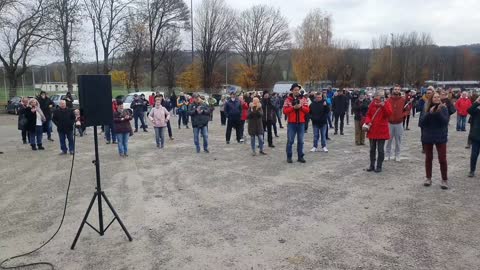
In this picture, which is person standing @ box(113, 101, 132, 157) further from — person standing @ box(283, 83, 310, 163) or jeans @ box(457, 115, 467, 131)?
jeans @ box(457, 115, 467, 131)

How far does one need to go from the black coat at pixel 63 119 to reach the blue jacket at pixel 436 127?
9.78 meters

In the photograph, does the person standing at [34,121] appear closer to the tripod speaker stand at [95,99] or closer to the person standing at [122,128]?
the person standing at [122,128]

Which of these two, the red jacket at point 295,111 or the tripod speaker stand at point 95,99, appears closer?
the tripod speaker stand at point 95,99

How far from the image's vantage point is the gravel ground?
15.1ft

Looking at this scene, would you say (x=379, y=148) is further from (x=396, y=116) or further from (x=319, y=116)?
(x=319, y=116)

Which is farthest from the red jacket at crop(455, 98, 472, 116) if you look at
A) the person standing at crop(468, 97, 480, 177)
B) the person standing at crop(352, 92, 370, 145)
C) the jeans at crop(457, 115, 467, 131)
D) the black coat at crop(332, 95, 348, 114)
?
the person standing at crop(468, 97, 480, 177)

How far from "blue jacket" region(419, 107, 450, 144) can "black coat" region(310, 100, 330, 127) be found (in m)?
4.40

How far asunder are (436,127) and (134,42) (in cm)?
4163

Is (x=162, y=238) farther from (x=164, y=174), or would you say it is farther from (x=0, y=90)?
(x=0, y=90)

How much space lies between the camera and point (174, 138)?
15664 mm

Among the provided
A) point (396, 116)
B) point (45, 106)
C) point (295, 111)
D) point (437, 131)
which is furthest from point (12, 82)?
point (437, 131)

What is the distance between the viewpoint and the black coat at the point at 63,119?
39.0 ft

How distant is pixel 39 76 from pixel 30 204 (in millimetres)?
75901

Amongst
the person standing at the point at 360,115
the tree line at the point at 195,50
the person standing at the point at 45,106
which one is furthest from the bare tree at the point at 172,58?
the person standing at the point at 360,115
